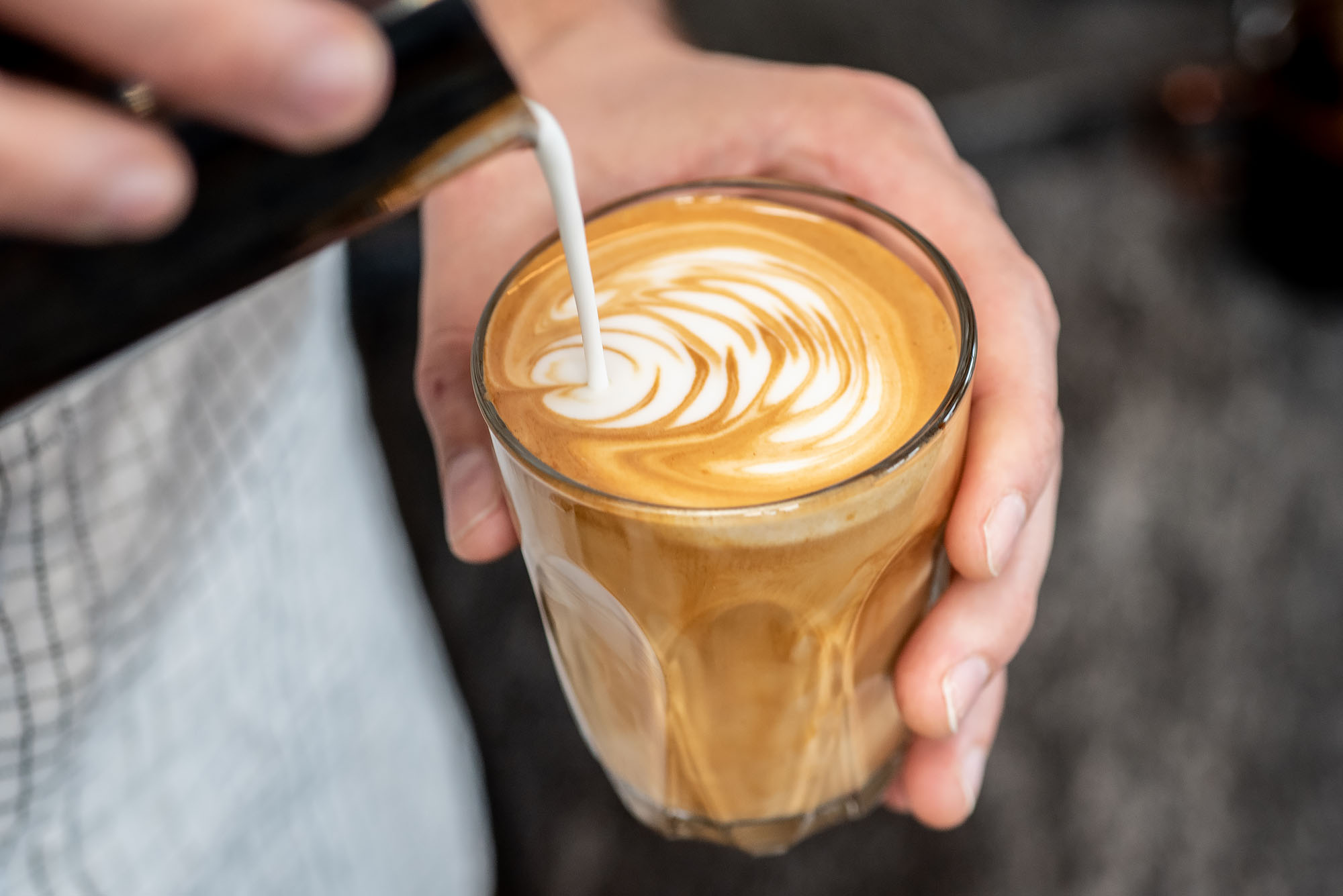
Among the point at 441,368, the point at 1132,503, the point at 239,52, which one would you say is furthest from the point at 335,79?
the point at 1132,503

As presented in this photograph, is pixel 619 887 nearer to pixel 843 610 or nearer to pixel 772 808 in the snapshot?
pixel 772 808

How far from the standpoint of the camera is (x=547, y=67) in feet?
3.51

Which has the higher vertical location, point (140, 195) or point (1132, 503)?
point (140, 195)

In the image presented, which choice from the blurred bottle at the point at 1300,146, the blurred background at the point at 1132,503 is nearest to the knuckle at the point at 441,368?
the blurred background at the point at 1132,503

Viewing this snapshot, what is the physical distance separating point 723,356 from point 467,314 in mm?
293

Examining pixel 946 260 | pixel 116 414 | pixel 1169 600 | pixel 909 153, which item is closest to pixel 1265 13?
pixel 1169 600

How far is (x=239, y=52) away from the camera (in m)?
0.36

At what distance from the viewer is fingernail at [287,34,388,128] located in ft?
1.25

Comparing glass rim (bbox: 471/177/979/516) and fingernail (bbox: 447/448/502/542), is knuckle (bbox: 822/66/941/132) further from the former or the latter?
fingernail (bbox: 447/448/502/542)

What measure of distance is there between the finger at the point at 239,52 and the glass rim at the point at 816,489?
257 millimetres

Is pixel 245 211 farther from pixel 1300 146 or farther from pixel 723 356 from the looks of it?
pixel 1300 146

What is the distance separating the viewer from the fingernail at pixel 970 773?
0.87 meters

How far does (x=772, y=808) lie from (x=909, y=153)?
0.56 meters

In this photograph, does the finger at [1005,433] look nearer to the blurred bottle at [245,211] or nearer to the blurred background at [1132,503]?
the blurred bottle at [245,211]
